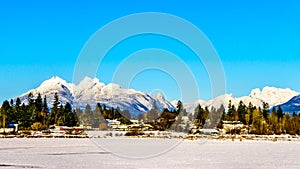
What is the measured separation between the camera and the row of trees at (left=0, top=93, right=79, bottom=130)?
65750 millimetres

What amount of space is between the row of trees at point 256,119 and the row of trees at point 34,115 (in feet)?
66.2

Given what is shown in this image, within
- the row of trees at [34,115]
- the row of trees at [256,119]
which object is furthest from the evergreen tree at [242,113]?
the row of trees at [34,115]

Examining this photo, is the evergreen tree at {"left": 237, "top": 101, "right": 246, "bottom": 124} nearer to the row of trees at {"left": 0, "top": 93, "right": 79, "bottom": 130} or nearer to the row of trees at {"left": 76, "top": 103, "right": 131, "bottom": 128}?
the row of trees at {"left": 76, "top": 103, "right": 131, "bottom": 128}

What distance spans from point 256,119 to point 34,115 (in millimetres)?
32730

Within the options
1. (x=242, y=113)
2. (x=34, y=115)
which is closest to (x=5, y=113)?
(x=34, y=115)

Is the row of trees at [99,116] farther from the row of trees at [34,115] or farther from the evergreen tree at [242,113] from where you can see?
the evergreen tree at [242,113]

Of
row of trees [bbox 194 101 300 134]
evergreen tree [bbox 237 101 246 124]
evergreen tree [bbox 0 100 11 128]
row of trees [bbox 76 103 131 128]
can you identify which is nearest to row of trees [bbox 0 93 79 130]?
evergreen tree [bbox 0 100 11 128]

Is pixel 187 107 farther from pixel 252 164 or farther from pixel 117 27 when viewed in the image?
pixel 252 164

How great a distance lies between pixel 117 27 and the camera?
23109mm

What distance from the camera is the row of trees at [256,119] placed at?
66938 mm

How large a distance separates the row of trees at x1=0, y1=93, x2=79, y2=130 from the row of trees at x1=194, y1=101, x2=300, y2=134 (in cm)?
2016

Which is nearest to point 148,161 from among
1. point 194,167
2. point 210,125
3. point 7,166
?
point 194,167

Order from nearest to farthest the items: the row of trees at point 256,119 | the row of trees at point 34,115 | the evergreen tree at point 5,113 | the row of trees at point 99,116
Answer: the evergreen tree at point 5,113, the row of trees at point 34,115, the row of trees at point 256,119, the row of trees at point 99,116

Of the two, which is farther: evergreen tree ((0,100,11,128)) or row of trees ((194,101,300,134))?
row of trees ((194,101,300,134))
